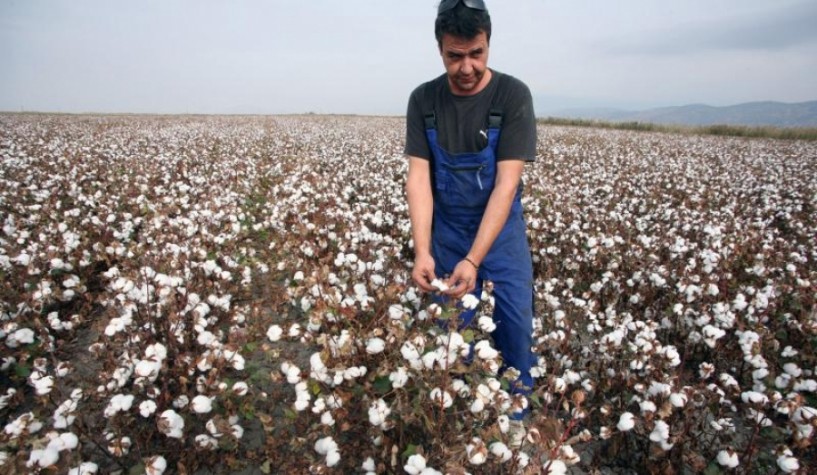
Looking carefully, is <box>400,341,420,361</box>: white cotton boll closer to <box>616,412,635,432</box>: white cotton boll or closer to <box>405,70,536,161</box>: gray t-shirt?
<box>616,412,635,432</box>: white cotton boll

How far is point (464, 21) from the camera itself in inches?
84.1

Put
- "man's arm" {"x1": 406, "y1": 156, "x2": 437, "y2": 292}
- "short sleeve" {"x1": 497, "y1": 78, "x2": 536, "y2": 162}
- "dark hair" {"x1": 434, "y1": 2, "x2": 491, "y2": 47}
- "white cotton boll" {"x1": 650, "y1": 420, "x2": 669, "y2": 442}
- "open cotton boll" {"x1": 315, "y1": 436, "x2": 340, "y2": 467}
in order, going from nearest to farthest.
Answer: "open cotton boll" {"x1": 315, "y1": 436, "x2": 340, "y2": 467} < "white cotton boll" {"x1": 650, "y1": 420, "x2": 669, "y2": 442} < "dark hair" {"x1": 434, "y1": 2, "x2": 491, "y2": 47} < "short sleeve" {"x1": 497, "y1": 78, "x2": 536, "y2": 162} < "man's arm" {"x1": 406, "y1": 156, "x2": 437, "y2": 292}

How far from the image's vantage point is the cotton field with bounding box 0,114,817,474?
183cm

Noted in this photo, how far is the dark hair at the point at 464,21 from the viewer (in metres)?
2.14

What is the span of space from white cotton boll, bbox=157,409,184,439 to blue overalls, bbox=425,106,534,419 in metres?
1.62

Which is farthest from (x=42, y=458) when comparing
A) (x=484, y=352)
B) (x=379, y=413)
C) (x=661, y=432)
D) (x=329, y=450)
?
(x=661, y=432)

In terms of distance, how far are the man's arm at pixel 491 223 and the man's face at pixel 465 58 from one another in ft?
1.73

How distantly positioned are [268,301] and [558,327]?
278cm

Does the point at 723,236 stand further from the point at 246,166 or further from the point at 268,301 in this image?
the point at 246,166

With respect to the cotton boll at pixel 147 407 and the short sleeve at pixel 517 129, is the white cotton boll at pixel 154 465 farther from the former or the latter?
the short sleeve at pixel 517 129

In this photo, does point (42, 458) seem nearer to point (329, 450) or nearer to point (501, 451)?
point (329, 450)

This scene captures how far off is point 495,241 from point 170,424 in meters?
2.01

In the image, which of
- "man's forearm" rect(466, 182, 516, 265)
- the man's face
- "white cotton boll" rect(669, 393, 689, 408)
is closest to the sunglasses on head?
the man's face

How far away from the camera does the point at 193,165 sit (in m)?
10.6
